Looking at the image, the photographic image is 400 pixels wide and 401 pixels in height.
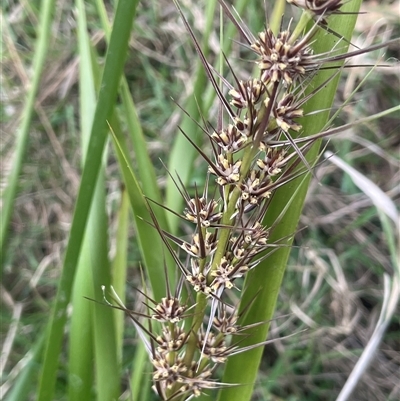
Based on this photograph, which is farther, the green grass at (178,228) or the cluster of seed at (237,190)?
the green grass at (178,228)

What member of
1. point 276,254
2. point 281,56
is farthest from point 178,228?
point 281,56

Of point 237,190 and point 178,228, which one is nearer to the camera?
point 237,190

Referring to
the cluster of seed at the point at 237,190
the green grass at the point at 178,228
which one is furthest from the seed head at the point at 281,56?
the green grass at the point at 178,228

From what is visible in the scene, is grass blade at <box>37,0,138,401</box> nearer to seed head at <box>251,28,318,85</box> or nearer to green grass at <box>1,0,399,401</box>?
seed head at <box>251,28,318,85</box>

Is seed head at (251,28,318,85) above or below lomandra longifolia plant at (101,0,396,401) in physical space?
above

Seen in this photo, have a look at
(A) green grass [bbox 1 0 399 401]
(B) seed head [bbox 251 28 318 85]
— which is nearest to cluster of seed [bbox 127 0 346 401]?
(B) seed head [bbox 251 28 318 85]

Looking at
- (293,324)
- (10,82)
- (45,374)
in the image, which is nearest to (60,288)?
(45,374)

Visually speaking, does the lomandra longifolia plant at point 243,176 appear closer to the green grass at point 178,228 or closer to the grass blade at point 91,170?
the grass blade at point 91,170

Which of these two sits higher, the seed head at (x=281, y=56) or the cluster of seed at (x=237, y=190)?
the seed head at (x=281, y=56)

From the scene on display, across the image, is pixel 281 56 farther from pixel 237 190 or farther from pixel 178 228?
pixel 178 228
